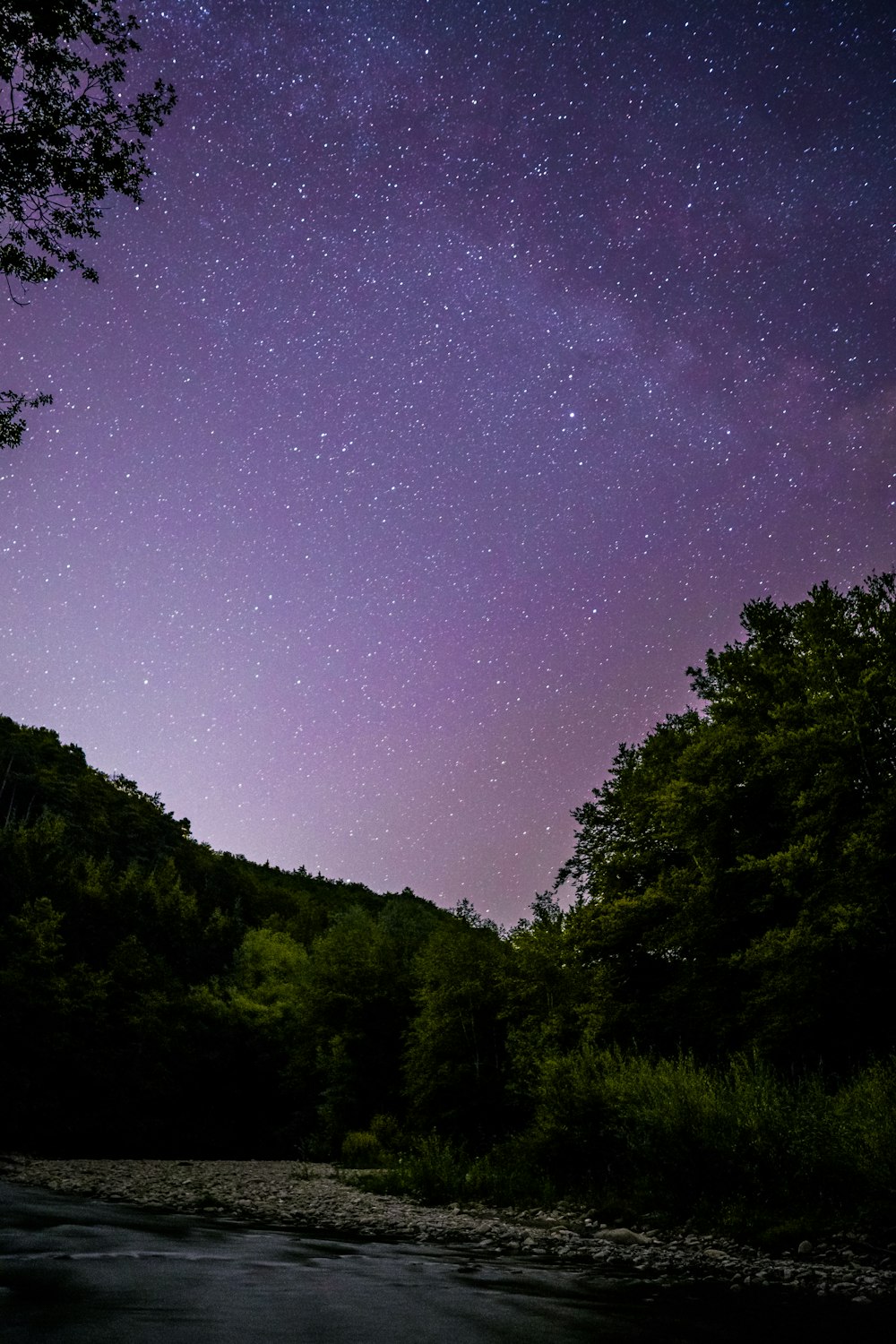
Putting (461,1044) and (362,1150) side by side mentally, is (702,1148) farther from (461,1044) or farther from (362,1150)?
(362,1150)

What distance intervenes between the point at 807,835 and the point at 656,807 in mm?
6752

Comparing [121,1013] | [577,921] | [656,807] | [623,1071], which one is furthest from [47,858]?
[623,1071]

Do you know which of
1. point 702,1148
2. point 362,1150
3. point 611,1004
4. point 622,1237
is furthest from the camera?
point 362,1150

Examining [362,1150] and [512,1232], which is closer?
[512,1232]

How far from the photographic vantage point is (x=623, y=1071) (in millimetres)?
18875

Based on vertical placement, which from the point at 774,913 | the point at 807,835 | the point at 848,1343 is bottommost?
the point at 848,1343

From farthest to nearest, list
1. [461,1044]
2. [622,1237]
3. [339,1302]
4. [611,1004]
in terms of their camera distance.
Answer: [461,1044] → [611,1004] → [622,1237] → [339,1302]

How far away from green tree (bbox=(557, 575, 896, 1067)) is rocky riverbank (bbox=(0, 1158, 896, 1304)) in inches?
375

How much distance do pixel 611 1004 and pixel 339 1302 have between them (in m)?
21.7

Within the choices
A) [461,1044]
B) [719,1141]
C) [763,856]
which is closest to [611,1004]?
[763,856]

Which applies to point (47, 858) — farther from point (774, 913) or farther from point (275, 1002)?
point (774, 913)

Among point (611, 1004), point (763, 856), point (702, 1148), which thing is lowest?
point (702, 1148)

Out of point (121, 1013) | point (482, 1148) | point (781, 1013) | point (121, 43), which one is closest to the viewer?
point (121, 43)

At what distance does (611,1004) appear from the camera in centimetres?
2836
